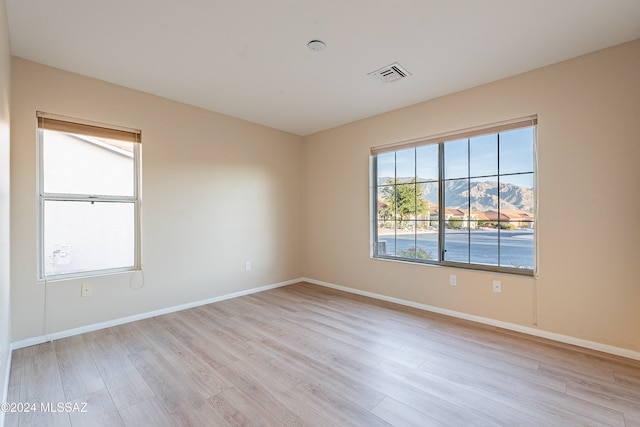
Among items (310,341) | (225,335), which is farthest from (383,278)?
(225,335)

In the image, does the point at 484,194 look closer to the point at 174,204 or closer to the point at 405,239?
the point at 405,239

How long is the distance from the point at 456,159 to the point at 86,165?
4.08 meters

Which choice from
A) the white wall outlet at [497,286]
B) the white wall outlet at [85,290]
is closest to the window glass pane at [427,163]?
the white wall outlet at [497,286]

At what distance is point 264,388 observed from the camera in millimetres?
2029

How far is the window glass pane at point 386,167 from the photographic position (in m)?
4.10

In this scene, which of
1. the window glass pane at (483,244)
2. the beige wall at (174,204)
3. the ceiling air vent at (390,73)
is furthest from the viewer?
the window glass pane at (483,244)

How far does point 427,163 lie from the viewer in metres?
3.73

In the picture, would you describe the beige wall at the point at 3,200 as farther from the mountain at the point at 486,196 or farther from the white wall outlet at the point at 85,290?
the mountain at the point at 486,196

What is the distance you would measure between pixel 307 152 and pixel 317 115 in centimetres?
105

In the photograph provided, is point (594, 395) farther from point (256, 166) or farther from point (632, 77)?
point (256, 166)

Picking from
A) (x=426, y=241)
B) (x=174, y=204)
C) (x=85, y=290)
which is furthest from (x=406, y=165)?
(x=85, y=290)

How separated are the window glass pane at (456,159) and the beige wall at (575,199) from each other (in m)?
0.21

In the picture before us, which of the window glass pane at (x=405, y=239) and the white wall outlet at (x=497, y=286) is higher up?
the window glass pane at (x=405, y=239)

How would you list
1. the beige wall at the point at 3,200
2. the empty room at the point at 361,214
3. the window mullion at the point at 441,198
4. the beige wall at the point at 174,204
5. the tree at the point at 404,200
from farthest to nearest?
the tree at the point at 404,200
the window mullion at the point at 441,198
the beige wall at the point at 174,204
the empty room at the point at 361,214
the beige wall at the point at 3,200
